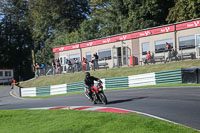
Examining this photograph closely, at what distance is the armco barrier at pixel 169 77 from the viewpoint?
19.2 metres

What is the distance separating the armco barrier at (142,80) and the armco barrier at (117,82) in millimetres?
550

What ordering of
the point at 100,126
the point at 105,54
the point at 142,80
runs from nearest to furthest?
1. the point at 100,126
2. the point at 142,80
3. the point at 105,54

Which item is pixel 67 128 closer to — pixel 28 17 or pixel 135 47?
pixel 135 47

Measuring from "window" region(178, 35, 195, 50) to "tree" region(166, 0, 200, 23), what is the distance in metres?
8.18

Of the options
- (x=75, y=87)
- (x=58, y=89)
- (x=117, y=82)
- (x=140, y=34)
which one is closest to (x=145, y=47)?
(x=140, y=34)

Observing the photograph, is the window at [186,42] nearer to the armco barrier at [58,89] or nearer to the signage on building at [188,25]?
the signage on building at [188,25]

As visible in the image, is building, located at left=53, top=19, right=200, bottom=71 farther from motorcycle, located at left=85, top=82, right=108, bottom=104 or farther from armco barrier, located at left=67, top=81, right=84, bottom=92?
motorcycle, located at left=85, top=82, right=108, bottom=104

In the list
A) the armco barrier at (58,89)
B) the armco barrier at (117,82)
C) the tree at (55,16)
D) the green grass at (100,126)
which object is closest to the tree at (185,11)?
the armco barrier at (117,82)

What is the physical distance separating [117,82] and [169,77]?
5.00m

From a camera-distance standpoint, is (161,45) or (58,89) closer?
(161,45)

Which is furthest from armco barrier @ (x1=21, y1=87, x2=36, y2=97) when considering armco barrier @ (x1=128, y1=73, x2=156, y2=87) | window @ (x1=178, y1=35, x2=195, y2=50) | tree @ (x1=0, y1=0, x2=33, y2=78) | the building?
tree @ (x1=0, y1=0, x2=33, y2=78)

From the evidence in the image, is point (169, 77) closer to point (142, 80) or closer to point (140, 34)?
point (142, 80)

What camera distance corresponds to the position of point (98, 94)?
13.8 m

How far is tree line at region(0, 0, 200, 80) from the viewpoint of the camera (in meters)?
37.2
